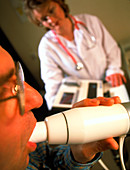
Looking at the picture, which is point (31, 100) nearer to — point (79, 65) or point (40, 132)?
point (40, 132)

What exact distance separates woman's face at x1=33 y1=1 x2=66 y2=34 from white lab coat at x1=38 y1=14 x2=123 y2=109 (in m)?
0.05

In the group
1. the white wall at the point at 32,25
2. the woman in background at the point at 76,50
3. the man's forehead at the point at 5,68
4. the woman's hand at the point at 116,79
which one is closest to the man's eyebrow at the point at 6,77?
the man's forehead at the point at 5,68

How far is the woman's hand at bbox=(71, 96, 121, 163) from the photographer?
0.30m

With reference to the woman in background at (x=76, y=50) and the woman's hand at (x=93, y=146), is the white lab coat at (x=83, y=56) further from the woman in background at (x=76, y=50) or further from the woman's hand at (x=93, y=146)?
the woman's hand at (x=93, y=146)

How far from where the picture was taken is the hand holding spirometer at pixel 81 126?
10.3 inches

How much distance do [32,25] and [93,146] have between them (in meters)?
0.56

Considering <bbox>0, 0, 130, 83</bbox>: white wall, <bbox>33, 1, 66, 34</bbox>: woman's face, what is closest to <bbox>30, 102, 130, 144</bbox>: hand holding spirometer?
<bbox>0, 0, 130, 83</bbox>: white wall

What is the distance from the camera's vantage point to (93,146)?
342 millimetres

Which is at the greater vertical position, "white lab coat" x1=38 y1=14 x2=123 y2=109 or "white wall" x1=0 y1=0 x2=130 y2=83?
"white wall" x1=0 y1=0 x2=130 y2=83

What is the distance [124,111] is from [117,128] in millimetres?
41

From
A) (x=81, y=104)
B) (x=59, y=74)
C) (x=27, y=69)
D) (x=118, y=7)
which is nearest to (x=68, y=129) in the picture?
(x=81, y=104)

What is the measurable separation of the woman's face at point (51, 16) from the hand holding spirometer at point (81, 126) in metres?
0.58

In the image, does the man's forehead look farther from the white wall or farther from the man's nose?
the white wall

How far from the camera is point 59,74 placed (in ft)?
2.85
